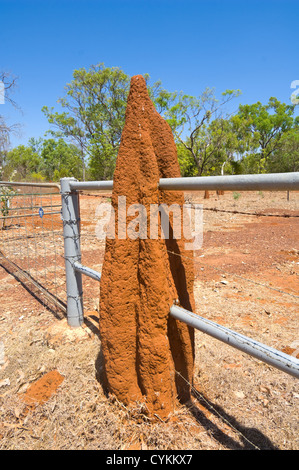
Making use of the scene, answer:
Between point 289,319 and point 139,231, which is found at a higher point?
point 139,231

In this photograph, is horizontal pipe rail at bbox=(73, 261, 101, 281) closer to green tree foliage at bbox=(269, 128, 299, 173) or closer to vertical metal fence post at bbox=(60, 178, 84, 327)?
vertical metal fence post at bbox=(60, 178, 84, 327)

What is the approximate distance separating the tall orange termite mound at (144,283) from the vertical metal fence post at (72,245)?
3.46 ft

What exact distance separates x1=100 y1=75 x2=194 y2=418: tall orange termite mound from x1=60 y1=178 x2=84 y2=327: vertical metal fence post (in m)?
1.06

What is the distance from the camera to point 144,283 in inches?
77.6

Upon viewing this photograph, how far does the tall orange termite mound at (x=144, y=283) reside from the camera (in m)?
1.92

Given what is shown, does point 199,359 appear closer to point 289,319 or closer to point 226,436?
point 226,436

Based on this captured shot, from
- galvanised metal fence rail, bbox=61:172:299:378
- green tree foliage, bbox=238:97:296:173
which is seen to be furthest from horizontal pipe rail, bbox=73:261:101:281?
green tree foliage, bbox=238:97:296:173

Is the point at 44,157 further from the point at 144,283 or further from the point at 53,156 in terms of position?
Answer: the point at 144,283

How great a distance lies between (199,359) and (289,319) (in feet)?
5.73

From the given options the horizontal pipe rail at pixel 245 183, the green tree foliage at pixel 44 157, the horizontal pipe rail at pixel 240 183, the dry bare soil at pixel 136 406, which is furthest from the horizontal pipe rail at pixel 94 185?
the green tree foliage at pixel 44 157

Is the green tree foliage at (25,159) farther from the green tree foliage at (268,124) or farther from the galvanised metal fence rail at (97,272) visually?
the galvanised metal fence rail at (97,272)

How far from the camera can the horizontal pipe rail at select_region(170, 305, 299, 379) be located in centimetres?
129

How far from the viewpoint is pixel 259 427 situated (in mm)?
2172
